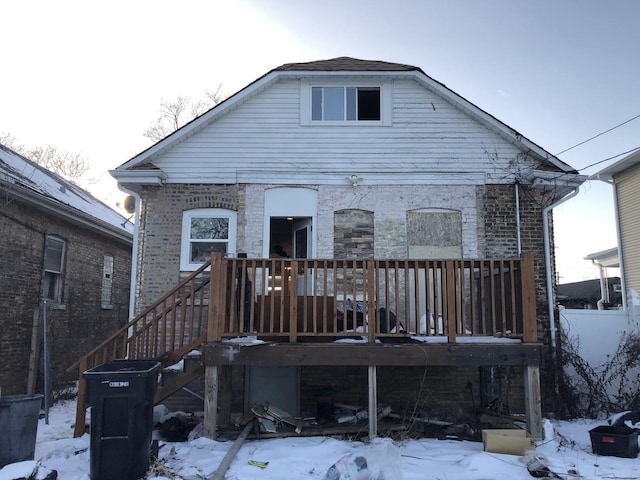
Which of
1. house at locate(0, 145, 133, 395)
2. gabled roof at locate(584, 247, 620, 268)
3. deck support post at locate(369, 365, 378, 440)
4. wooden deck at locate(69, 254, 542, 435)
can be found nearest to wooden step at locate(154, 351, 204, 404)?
wooden deck at locate(69, 254, 542, 435)

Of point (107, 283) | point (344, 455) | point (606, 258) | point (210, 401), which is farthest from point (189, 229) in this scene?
point (606, 258)

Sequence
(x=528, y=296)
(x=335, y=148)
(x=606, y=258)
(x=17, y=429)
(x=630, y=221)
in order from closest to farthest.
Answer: (x=17, y=429) → (x=528, y=296) → (x=335, y=148) → (x=630, y=221) → (x=606, y=258)

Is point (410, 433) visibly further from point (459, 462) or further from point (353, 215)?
point (353, 215)

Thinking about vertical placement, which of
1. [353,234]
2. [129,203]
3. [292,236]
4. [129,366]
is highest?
[129,203]

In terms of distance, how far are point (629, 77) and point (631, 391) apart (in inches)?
339

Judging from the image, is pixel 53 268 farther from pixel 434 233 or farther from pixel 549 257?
pixel 549 257

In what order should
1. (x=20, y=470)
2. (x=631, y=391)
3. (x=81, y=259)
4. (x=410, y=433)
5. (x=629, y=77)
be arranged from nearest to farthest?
(x=20, y=470) < (x=410, y=433) < (x=631, y=391) < (x=81, y=259) < (x=629, y=77)

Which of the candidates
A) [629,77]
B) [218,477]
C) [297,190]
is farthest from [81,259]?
[629,77]

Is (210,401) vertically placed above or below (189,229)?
below

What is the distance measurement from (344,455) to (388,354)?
1453 mm

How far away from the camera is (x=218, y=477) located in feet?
15.9

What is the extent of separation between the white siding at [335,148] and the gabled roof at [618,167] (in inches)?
282

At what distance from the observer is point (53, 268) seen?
10.8 m

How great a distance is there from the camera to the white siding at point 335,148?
923 centimetres
